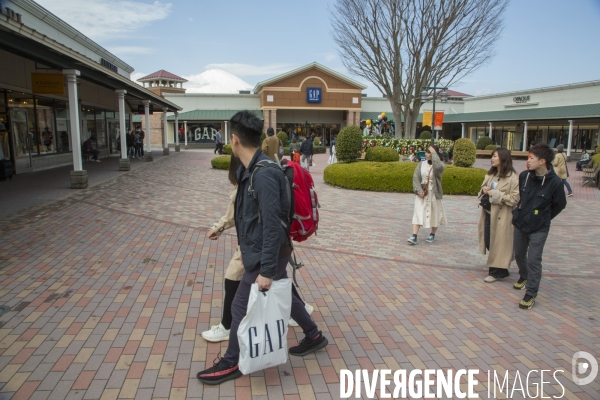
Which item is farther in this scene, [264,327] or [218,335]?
[218,335]

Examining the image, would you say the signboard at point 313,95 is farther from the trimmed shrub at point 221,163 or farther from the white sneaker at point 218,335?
the white sneaker at point 218,335

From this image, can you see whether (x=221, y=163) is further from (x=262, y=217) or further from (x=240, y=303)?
(x=262, y=217)

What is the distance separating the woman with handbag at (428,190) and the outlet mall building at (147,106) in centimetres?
583

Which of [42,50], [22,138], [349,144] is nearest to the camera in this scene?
[42,50]

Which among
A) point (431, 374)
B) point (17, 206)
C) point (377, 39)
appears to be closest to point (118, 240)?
point (17, 206)

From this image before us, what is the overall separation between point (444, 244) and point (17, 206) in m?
8.48

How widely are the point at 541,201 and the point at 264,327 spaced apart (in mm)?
3477

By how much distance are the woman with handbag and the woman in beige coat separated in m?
1.51

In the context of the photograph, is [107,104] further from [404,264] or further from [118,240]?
[404,264]

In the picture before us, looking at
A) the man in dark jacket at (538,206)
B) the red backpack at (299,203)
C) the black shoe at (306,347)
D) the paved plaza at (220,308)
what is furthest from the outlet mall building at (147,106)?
the man in dark jacket at (538,206)

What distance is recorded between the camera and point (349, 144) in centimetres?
1595

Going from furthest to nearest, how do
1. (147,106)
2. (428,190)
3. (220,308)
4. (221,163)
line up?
1. (147,106)
2. (221,163)
3. (428,190)
4. (220,308)

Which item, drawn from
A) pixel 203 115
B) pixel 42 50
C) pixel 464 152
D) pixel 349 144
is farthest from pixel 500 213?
pixel 203 115

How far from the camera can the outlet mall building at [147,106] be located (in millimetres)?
11445
